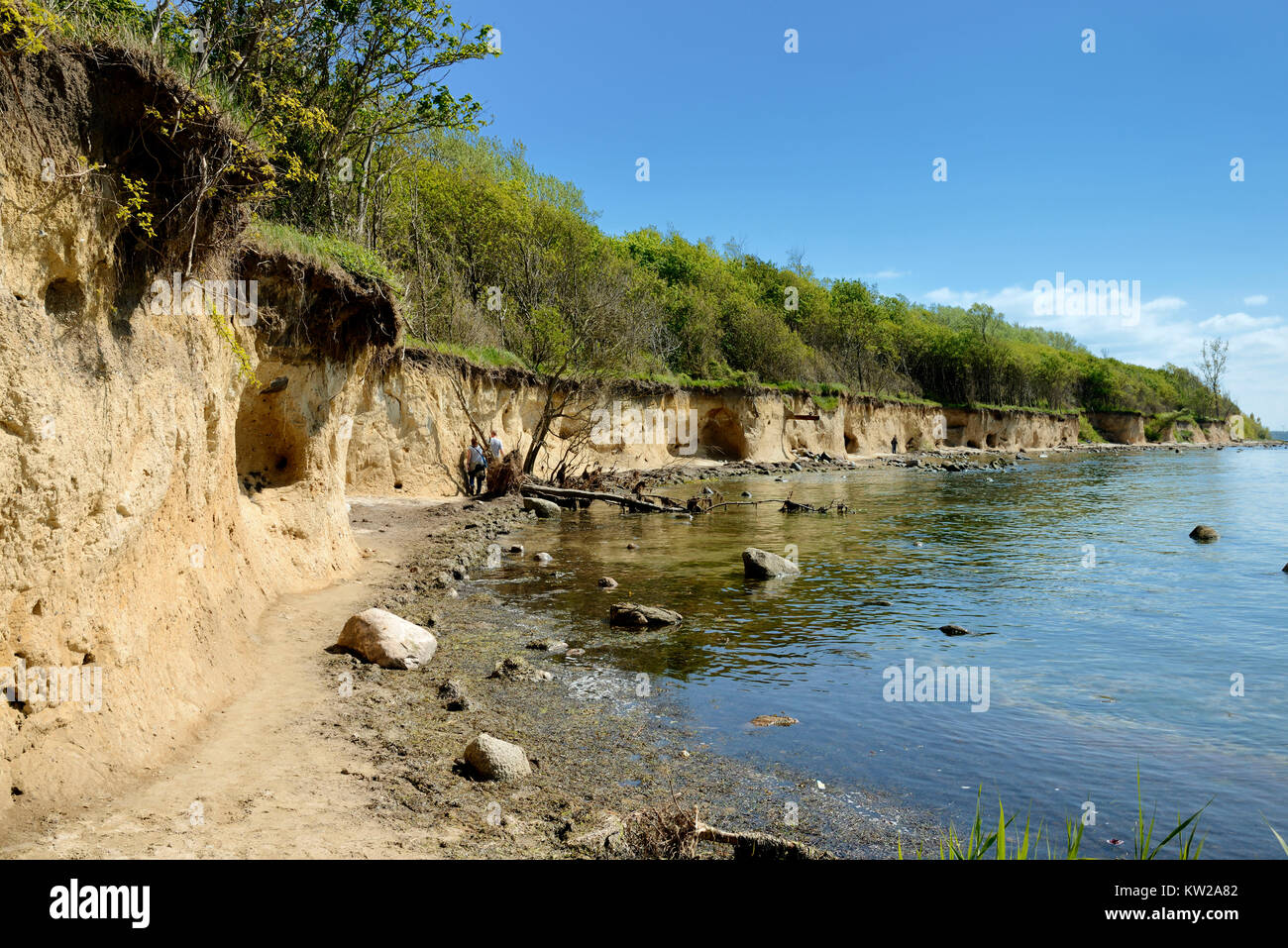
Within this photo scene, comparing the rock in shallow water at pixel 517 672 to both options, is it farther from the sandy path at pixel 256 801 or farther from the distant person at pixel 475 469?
the distant person at pixel 475 469

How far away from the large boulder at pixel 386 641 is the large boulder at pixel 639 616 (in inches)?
114

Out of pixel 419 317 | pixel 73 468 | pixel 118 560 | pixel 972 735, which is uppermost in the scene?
pixel 419 317

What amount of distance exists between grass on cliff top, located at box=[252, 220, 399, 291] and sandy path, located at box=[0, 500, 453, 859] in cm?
590

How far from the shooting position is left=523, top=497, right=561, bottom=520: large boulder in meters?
23.7

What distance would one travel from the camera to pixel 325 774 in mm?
5832

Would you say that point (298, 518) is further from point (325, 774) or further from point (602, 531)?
point (602, 531)

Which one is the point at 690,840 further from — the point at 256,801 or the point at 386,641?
the point at 386,641

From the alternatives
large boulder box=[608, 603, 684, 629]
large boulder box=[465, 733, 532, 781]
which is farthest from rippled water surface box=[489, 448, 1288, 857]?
large boulder box=[465, 733, 532, 781]

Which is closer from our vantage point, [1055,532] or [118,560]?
[118,560]
